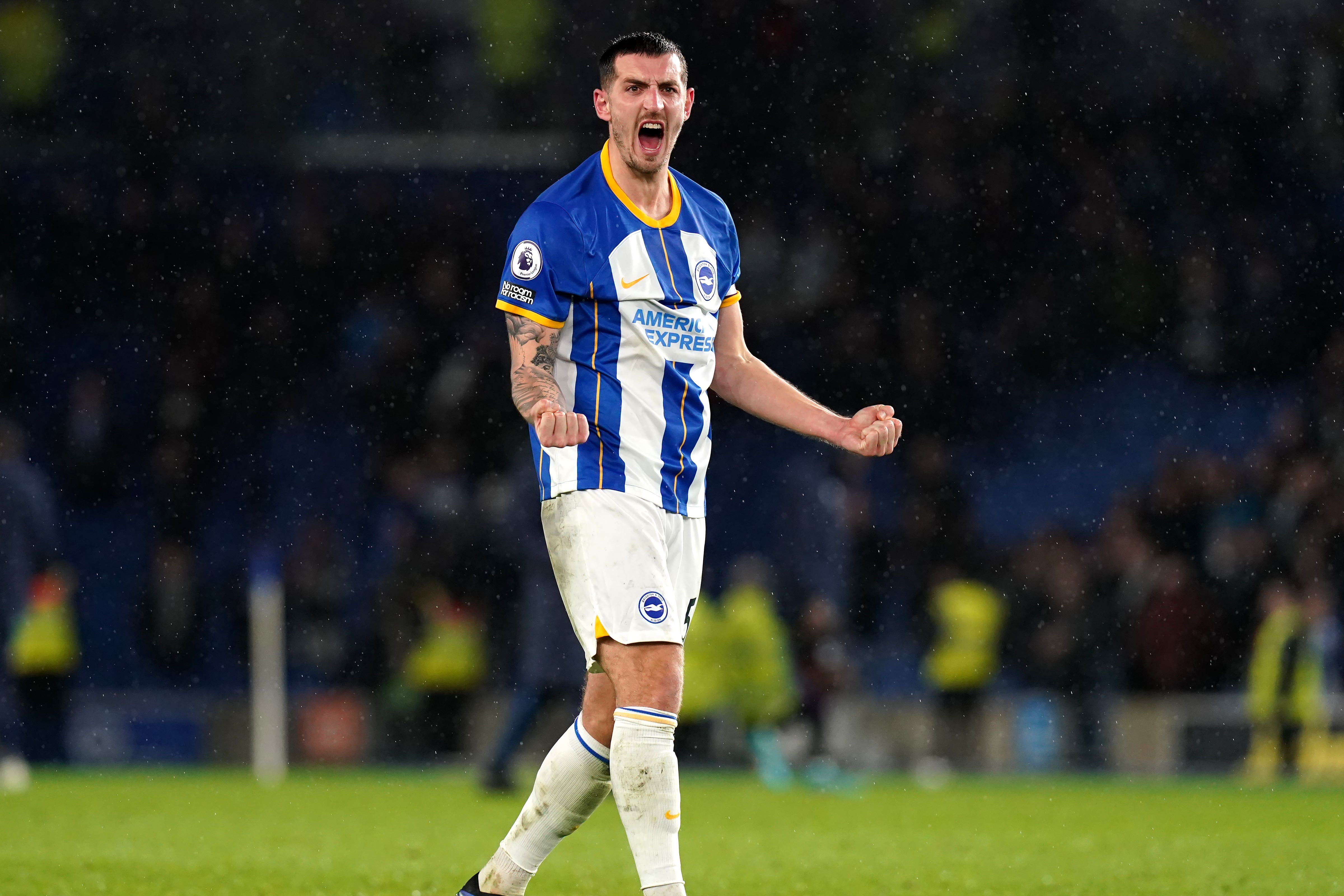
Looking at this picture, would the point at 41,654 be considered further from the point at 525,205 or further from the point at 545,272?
the point at 545,272

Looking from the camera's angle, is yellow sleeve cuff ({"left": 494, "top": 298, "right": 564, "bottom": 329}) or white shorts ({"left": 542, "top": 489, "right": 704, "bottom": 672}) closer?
white shorts ({"left": 542, "top": 489, "right": 704, "bottom": 672})

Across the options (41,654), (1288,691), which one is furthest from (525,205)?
(1288,691)

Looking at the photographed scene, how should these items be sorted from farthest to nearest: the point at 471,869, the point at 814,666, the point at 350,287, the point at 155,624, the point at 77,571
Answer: the point at 350,287, the point at 77,571, the point at 155,624, the point at 814,666, the point at 471,869

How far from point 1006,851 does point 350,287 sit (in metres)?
10.5

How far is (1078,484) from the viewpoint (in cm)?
1569

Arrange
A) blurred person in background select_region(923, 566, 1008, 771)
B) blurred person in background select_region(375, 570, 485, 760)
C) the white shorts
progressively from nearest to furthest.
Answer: the white shorts, blurred person in background select_region(923, 566, 1008, 771), blurred person in background select_region(375, 570, 485, 760)

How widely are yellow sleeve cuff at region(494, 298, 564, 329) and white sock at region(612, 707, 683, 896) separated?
2.81 ft

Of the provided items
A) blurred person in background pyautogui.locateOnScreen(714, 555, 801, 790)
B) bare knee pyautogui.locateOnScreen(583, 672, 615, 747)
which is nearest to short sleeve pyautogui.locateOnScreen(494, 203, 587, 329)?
bare knee pyautogui.locateOnScreen(583, 672, 615, 747)

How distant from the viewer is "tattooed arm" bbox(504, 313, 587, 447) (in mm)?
3961

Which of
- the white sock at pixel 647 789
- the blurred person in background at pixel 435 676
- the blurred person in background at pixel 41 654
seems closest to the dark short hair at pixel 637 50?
the white sock at pixel 647 789

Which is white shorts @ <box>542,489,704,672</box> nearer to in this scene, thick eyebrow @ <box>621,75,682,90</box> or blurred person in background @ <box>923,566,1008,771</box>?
thick eyebrow @ <box>621,75,682,90</box>

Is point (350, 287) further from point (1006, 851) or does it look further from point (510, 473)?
point (1006, 851)

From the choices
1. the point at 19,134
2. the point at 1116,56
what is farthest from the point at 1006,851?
the point at 19,134

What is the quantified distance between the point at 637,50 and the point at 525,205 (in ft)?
40.4
